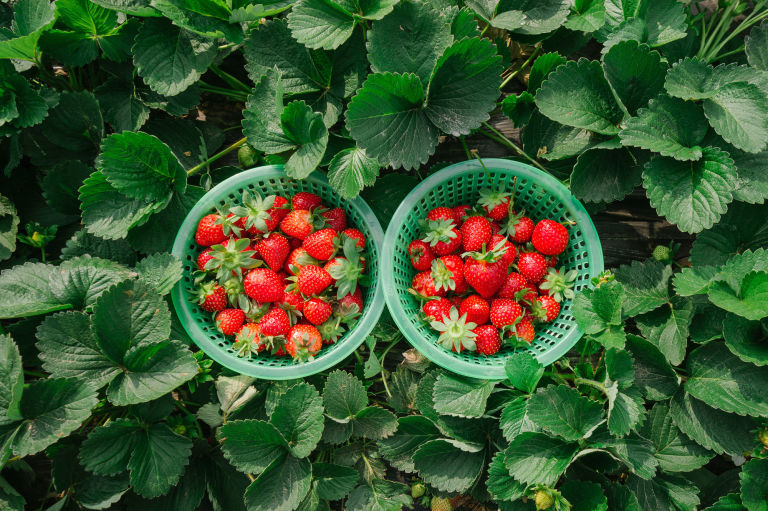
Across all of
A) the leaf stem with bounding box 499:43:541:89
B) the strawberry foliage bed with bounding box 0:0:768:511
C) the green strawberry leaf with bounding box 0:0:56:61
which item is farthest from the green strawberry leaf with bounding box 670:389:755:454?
the green strawberry leaf with bounding box 0:0:56:61

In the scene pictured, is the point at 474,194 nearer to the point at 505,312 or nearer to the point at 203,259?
the point at 505,312

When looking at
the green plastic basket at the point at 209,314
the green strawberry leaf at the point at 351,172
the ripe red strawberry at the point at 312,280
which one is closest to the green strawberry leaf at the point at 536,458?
the green plastic basket at the point at 209,314

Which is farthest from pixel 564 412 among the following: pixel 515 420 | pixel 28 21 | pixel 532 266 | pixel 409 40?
pixel 28 21

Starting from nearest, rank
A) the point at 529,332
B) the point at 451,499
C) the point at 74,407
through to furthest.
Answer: the point at 74,407, the point at 529,332, the point at 451,499

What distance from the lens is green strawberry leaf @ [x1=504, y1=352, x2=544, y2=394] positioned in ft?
3.60

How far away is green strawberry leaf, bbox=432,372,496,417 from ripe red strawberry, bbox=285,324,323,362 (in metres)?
0.29

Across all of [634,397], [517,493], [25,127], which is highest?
[25,127]

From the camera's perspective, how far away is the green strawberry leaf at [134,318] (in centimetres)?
112

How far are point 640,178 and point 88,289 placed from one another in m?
1.30


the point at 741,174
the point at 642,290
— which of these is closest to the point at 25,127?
the point at 642,290

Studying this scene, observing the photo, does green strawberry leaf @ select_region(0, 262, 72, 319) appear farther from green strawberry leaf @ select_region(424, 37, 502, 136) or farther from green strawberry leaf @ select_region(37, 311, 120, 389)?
green strawberry leaf @ select_region(424, 37, 502, 136)

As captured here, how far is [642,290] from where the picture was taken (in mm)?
1240

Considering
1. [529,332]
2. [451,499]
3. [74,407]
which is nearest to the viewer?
[74,407]

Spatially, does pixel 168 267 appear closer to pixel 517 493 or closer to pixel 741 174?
pixel 517 493
